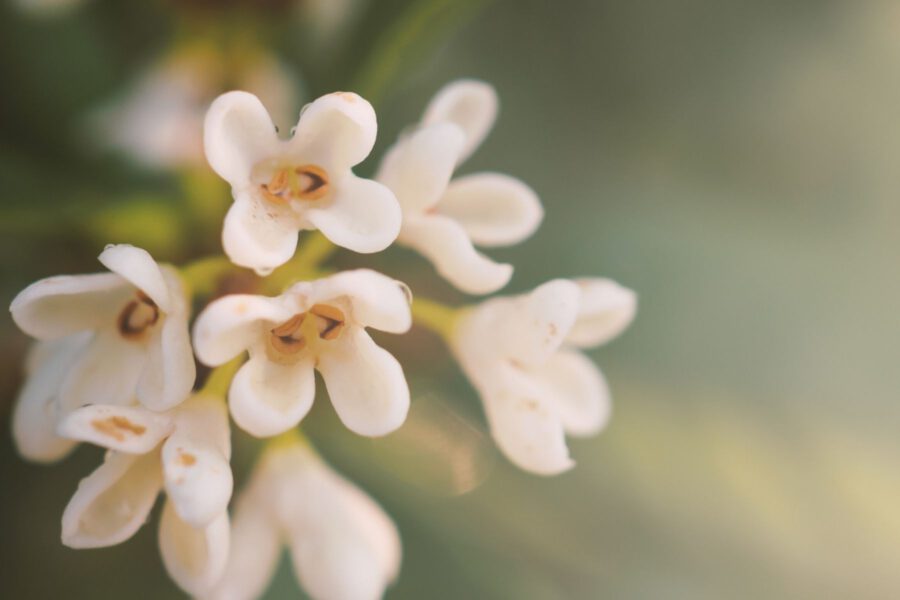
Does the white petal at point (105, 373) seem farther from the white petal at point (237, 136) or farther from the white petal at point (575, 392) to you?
the white petal at point (575, 392)

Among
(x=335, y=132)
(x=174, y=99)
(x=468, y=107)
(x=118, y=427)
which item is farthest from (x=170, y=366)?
(x=174, y=99)

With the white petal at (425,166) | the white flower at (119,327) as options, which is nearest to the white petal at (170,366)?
the white flower at (119,327)

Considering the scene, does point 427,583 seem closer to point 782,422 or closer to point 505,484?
point 505,484

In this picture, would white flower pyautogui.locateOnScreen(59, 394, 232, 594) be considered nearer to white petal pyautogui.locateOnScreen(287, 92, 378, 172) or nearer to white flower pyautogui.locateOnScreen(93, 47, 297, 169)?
white petal pyautogui.locateOnScreen(287, 92, 378, 172)

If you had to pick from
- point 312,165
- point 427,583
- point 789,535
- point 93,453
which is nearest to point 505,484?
point 427,583

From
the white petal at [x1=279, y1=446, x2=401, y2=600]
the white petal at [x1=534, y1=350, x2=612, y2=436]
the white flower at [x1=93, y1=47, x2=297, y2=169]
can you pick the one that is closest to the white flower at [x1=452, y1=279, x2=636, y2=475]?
the white petal at [x1=534, y1=350, x2=612, y2=436]
